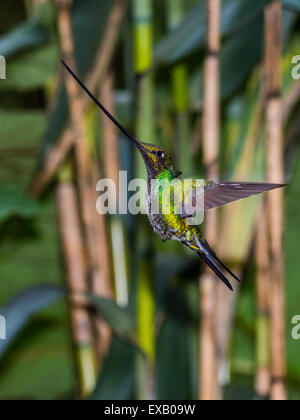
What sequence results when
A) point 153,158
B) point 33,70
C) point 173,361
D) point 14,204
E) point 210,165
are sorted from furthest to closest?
point 33,70 < point 173,361 < point 14,204 < point 210,165 < point 153,158

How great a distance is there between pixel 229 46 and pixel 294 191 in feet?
1.60

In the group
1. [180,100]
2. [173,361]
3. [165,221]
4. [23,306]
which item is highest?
[180,100]

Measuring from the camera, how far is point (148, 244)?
1.93 feet

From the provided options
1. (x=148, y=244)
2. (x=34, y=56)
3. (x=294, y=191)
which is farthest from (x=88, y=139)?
(x=294, y=191)

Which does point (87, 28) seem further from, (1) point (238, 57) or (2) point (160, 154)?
(2) point (160, 154)

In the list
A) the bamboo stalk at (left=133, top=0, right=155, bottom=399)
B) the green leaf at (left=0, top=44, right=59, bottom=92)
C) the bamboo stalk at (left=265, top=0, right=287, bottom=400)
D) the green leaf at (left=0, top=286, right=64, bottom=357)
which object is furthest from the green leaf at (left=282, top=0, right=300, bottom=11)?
the green leaf at (left=0, top=44, right=59, bottom=92)

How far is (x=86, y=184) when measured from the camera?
27.2 inches

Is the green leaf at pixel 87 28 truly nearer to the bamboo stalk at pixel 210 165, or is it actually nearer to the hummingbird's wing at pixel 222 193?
the bamboo stalk at pixel 210 165

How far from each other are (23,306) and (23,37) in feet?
0.87

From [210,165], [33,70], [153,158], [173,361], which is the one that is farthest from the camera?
[33,70]

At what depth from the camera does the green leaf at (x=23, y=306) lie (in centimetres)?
61

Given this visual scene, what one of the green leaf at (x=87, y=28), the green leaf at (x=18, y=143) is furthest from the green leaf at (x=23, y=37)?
the green leaf at (x=18, y=143)

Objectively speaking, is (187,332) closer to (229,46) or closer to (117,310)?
(117,310)

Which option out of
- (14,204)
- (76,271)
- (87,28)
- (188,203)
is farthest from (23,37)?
(188,203)
